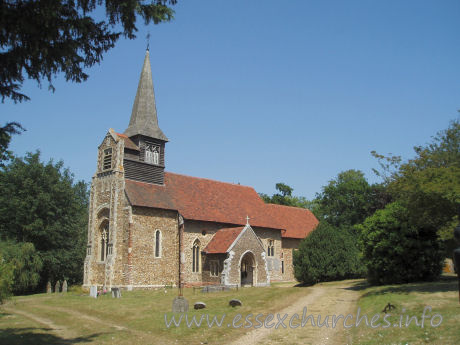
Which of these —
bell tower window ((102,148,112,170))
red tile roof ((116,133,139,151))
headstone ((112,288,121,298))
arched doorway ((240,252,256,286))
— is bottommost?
headstone ((112,288,121,298))

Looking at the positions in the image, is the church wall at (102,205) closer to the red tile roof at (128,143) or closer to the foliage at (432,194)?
the red tile roof at (128,143)

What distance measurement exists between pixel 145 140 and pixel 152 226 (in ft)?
24.1

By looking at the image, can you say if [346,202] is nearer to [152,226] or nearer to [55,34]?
[152,226]

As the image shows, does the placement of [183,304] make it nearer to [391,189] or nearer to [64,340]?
[64,340]

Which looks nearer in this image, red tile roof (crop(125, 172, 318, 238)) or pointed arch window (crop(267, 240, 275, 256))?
red tile roof (crop(125, 172, 318, 238))

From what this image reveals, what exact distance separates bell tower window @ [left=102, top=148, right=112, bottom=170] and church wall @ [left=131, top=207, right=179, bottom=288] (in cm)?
476

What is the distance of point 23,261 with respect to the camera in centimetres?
3478

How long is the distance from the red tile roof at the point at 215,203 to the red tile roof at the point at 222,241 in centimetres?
147

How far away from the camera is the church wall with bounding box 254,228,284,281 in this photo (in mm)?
38656

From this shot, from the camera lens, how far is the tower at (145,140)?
3331cm

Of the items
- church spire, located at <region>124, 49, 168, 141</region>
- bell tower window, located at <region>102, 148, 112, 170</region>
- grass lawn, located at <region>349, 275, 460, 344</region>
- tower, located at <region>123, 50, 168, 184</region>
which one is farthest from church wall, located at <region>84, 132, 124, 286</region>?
grass lawn, located at <region>349, 275, 460, 344</region>

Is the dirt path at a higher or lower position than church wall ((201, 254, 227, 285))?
lower

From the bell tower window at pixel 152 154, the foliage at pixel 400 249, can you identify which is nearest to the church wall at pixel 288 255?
the bell tower window at pixel 152 154

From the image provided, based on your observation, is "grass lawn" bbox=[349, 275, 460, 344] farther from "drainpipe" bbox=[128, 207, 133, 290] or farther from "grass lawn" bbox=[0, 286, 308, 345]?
Result: "drainpipe" bbox=[128, 207, 133, 290]
